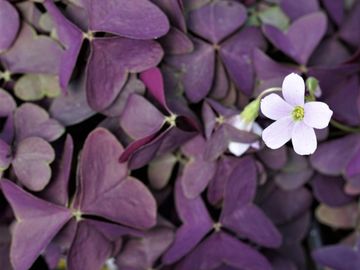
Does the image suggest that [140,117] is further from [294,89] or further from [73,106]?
[294,89]

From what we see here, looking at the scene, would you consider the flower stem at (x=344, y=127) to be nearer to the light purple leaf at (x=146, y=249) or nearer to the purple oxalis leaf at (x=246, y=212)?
the purple oxalis leaf at (x=246, y=212)

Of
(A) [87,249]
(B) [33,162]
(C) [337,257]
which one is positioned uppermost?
(B) [33,162]

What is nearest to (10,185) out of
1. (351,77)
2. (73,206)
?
→ (73,206)

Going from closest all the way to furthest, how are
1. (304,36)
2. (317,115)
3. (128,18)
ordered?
1. (317,115)
2. (128,18)
3. (304,36)

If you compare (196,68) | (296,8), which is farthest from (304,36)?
(196,68)

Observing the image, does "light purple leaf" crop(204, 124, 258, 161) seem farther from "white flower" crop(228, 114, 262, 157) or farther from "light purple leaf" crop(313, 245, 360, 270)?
"light purple leaf" crop(313, 245, 360, 270)

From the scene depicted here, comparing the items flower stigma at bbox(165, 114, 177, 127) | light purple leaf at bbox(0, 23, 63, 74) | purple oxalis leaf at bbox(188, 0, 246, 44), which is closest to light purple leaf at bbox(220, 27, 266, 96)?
purple oxalis leaf at bbox(188, 0, 246, 44)
